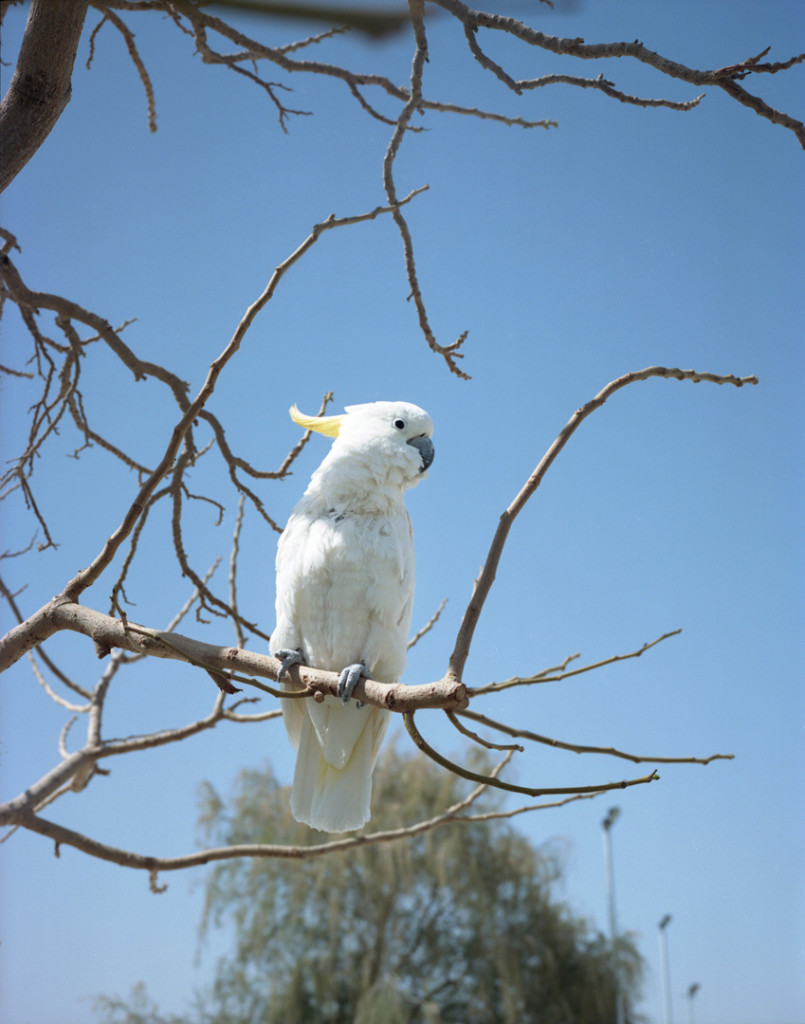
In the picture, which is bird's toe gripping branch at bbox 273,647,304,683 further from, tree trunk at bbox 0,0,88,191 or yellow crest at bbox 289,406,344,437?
tree trunk at bbox 0,0,88,191

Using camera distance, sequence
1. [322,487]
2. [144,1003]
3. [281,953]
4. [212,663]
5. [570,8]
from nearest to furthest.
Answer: [570,8] → [212,663] → [322,487] → [144,1003] → [281,953]

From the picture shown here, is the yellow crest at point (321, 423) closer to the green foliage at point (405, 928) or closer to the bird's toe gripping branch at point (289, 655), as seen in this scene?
the bird's toe gripping branch at point (289, 655)

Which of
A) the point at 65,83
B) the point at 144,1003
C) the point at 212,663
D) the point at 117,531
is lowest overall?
the point at 144,1003

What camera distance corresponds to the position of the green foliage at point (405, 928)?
6504 mm

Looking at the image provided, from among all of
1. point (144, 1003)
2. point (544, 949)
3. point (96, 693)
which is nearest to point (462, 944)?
point (544, 949)

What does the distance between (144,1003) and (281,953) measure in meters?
2.31

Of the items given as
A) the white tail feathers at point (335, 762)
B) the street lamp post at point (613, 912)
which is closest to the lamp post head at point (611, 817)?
the street lamp post at point (613, 912)

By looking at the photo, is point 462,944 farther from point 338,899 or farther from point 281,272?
point 281,272

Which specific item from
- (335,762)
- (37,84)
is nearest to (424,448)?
(335,762)

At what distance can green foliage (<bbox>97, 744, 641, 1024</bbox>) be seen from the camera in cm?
650

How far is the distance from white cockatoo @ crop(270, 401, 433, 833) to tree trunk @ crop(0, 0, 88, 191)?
28.5 inches

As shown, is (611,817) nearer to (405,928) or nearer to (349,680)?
(405,928)

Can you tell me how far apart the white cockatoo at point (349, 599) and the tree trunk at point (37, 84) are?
0.73 metres

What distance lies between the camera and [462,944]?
7203mm
